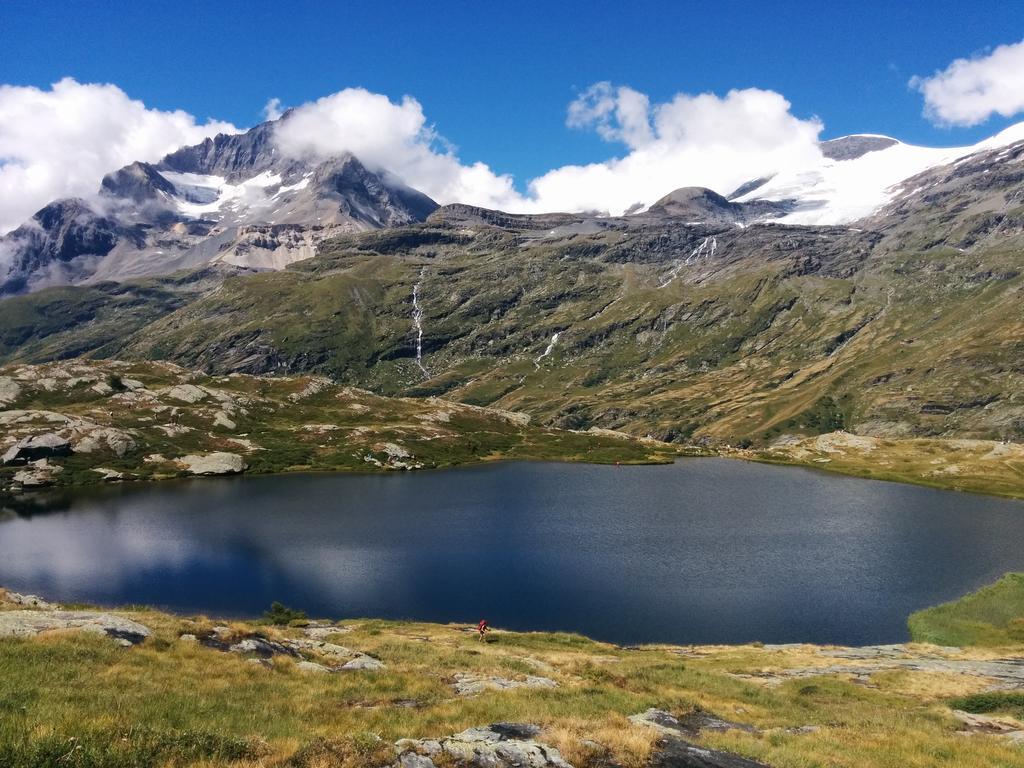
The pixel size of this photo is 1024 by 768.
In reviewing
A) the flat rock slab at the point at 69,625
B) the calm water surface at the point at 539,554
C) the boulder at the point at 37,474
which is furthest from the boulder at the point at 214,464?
the flat rock slab at the point at 69,625

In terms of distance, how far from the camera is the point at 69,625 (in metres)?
27.8

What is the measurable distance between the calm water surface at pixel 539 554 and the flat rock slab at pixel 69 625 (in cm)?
4607

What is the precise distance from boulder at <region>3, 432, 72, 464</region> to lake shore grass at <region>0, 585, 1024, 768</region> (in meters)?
157

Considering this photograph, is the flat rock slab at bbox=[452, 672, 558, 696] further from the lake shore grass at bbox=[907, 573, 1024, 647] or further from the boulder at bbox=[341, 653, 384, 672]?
the lake shore grass at bbox=[907, 573, 1024, 647]

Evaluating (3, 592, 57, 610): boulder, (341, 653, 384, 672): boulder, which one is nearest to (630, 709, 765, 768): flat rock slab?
(341, 653, 384, 672): boulder

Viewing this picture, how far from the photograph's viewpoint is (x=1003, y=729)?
29.1m

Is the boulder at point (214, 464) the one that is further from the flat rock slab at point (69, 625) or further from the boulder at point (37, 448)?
the flat rock slab at point (69, 625)

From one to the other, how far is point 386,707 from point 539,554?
76.4 meters

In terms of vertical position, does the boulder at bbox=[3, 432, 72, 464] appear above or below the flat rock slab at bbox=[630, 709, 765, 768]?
below

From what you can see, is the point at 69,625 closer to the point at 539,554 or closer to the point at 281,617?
the point at 281,617

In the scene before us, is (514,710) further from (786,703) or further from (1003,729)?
(1003,729)

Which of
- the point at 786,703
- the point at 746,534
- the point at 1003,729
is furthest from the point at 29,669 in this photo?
the point at 746,534

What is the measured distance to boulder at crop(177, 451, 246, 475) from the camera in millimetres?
171500

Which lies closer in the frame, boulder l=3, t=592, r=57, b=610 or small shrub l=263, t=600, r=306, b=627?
boulder l=3, t=592, r=57, b=610
